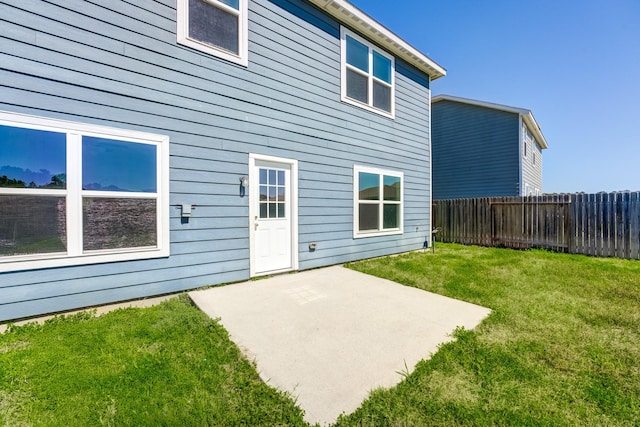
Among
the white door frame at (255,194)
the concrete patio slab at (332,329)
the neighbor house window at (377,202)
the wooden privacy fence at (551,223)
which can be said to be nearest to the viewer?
the concrete patio slab at (332,329)

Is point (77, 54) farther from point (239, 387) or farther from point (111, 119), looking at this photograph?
point (239, 387)

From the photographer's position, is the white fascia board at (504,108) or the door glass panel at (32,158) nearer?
the door glass panel at (32,158)

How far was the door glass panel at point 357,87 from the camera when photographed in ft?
19.8

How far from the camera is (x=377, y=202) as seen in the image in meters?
6.62

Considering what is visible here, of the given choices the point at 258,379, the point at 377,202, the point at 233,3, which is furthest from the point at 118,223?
the point at 377,202

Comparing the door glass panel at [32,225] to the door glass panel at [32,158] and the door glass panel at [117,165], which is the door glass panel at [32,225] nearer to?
the door glass panel at [32,158]

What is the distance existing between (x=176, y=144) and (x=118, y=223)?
127 centimetres

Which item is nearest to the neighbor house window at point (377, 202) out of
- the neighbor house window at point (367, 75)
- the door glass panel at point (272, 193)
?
the neighbor house window at point (367, 75)

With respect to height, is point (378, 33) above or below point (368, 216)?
above

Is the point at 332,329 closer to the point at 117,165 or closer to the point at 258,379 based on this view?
the point at 258,379

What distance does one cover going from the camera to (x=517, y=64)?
9883 mm

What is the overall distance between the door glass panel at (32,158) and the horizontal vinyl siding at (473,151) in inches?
572

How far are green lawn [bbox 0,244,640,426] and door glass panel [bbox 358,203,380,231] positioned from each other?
3278mm

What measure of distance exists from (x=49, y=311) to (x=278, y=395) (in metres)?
2.95
